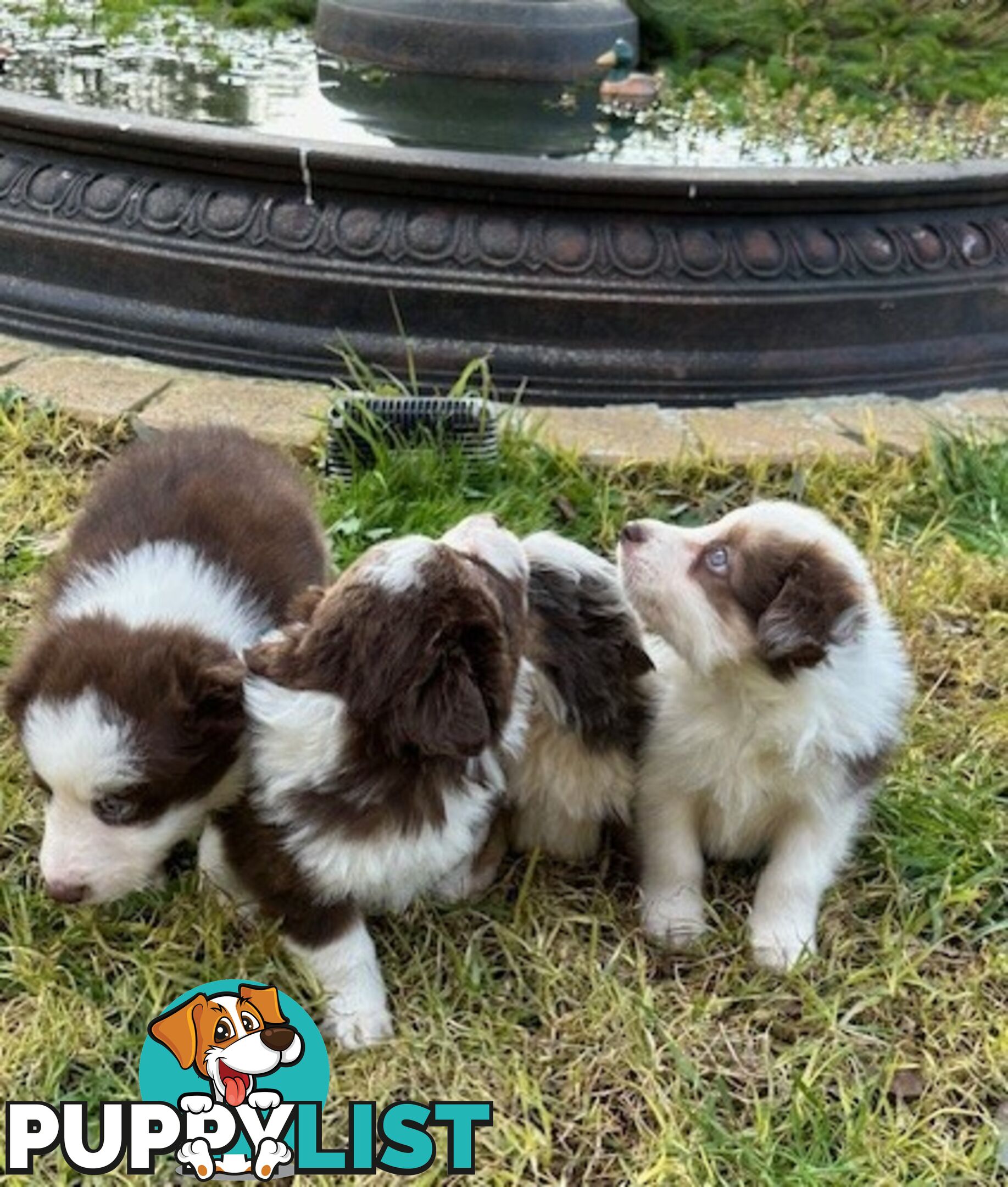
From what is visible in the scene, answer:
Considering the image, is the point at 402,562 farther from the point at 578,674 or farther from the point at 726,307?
the point at 726,307

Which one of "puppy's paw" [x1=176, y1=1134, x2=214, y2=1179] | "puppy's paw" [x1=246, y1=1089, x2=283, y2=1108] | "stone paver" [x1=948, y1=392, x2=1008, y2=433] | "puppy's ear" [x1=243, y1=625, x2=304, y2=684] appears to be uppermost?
"puppy's ear" [x1=243, y1=625, x2=304, y2=684]

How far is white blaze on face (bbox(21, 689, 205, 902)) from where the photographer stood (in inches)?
113

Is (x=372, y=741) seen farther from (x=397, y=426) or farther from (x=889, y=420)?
(x=889, y=420)

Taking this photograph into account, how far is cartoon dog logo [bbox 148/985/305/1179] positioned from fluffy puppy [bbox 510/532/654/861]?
793 mm

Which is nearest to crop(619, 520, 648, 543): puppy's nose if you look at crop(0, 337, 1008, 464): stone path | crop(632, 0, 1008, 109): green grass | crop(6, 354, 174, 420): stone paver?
crop(0, 337, 1008, 464): stone path

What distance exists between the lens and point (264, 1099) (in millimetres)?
2760

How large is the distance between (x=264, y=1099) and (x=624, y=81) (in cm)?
714

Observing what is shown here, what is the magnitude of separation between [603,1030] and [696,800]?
56cm

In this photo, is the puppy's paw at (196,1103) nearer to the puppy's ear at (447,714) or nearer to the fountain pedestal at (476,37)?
the puppy's ear at (447,714)

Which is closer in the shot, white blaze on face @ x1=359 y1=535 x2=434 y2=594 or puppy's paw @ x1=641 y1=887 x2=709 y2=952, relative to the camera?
white blaze on face @ x1=359 y1=535 x2=434 y2=594

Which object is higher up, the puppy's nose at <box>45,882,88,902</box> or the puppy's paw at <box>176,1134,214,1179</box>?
the puppy's nose at <box>45,882,88,902</box>

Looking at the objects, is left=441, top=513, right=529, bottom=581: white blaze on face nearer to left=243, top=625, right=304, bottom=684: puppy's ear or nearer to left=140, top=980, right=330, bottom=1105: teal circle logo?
left=243, top=625, right=304, bottom=684: puppy's ear

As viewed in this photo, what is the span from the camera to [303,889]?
2.96 m

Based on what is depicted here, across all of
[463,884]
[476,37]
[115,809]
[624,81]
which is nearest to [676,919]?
[463,884]
